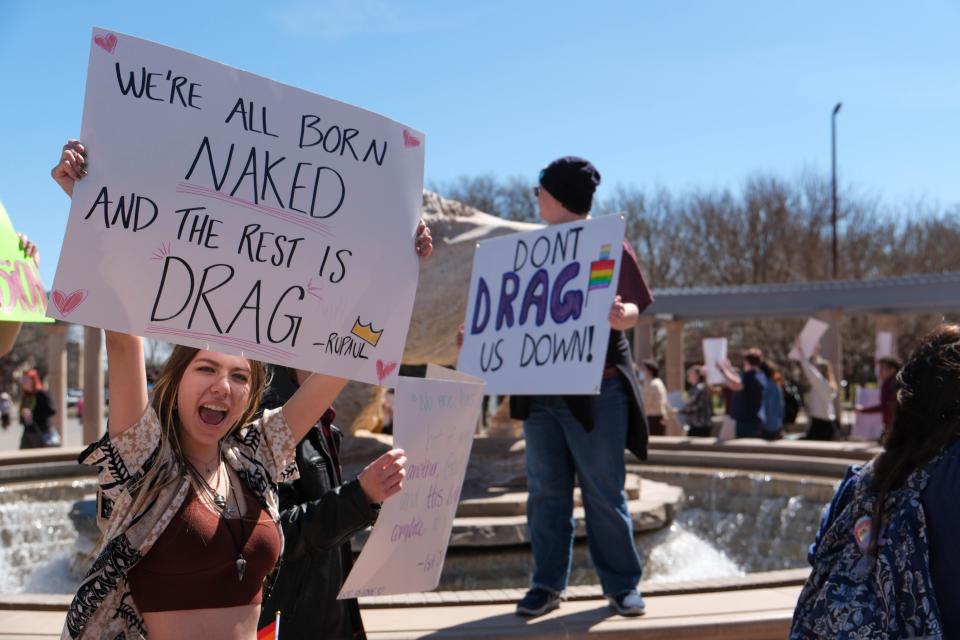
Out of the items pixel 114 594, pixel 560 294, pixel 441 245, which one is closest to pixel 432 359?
pixel 441 245

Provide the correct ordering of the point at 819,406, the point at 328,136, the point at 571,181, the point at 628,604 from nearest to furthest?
the point at 328,136, the point at 628,604, the point at 571,181, the point at 819,406

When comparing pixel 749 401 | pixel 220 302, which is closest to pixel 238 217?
pixel 220 302

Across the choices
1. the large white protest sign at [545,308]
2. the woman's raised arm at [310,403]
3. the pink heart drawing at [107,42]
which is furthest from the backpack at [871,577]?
the pink heart drawing at [107,42]

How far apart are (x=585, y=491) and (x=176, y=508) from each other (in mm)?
2339

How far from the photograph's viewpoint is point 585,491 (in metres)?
4.41

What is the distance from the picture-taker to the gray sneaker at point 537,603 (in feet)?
13.7

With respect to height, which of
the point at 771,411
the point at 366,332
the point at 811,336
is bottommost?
the point at 366,332

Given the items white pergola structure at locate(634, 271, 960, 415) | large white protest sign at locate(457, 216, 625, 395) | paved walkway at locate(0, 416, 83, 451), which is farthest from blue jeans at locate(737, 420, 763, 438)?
paved walkway at locate(0, 416, 83, 451)

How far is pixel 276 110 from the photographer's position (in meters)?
2.90

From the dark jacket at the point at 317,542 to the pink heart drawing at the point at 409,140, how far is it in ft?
2.89

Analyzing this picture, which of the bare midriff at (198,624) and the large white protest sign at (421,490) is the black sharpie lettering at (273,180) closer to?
the large white protest sign at (421,490)

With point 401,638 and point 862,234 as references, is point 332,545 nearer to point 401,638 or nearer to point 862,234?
point 401,638

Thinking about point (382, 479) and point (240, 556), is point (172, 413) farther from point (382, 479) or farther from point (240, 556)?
point (382, 479)

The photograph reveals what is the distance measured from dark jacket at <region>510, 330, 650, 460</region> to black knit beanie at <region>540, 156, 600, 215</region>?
632mm
